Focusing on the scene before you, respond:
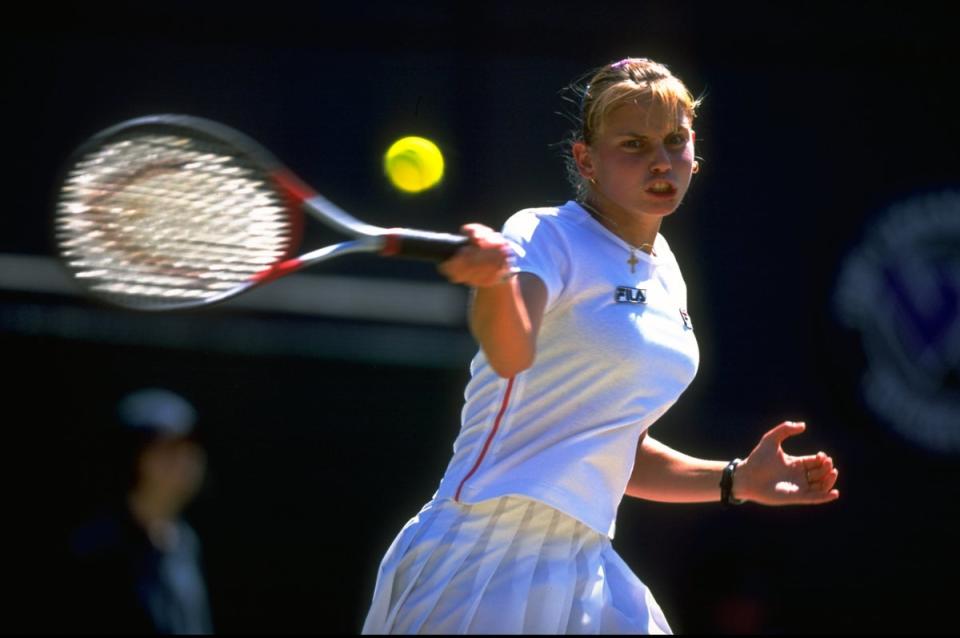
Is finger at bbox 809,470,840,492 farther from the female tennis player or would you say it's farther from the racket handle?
the racket handle

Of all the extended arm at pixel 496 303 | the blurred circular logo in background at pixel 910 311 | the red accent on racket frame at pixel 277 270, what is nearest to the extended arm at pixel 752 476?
the extended arm at pixel 496 303

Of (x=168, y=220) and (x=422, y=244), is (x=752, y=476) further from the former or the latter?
(x=168, y=220)

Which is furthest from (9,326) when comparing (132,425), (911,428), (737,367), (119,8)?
(911,428)

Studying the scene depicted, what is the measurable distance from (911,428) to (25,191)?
2.43 meters

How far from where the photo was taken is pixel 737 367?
443 centimetres

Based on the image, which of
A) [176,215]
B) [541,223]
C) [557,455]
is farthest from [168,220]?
[557,455]

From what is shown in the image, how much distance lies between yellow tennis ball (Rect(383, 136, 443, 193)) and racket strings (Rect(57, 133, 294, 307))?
1.66 metres

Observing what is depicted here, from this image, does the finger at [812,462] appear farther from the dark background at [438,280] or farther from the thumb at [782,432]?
the dark background at [438,280]

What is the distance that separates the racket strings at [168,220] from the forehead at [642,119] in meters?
0.56

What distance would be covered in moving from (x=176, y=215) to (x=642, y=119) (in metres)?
0.75

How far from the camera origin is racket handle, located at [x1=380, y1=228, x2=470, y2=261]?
2.22m

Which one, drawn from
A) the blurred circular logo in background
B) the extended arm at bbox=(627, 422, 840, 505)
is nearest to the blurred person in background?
the extended arm at bbox=(627, 422, 840, 505)

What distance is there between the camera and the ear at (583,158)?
8.95 ft

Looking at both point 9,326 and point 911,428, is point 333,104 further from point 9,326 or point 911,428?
point 911,428
